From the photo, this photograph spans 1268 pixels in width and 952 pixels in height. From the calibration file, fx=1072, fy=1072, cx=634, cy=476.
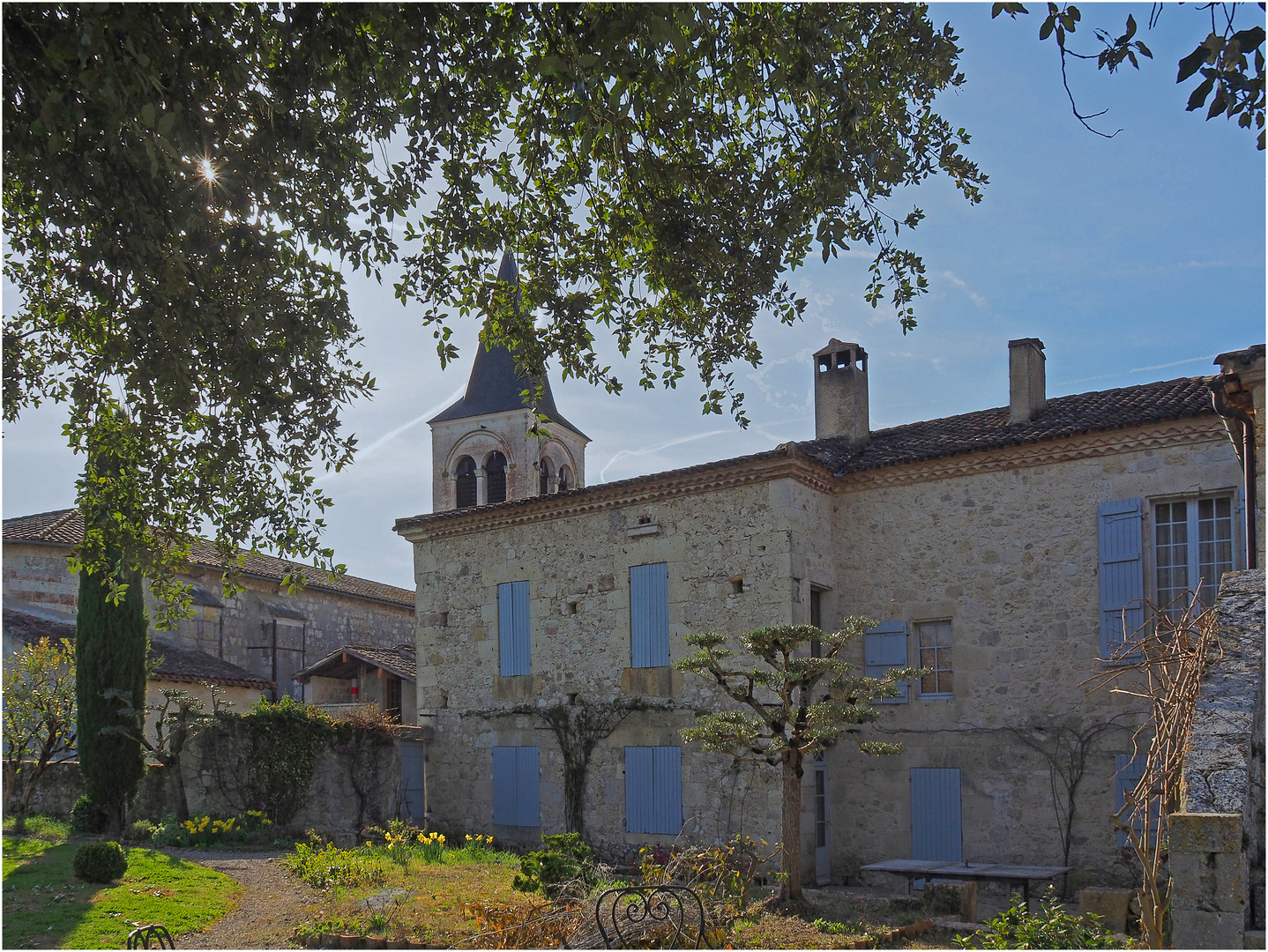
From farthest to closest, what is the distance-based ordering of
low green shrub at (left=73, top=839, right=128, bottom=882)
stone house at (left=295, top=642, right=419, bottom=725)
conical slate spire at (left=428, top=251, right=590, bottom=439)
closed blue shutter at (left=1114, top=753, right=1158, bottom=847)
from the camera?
conical slate spire at (left=428, top=251, right=590, bottom=439), stone house at (left=295, top=642, right=419, bottom=725), closed blue shutter at (left=1114, top=753, right=1158, bottom=847), low green shrub at (left=73, top=839, right=128, bottom=882)

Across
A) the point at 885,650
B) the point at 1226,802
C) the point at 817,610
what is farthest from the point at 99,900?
the point at 885,650

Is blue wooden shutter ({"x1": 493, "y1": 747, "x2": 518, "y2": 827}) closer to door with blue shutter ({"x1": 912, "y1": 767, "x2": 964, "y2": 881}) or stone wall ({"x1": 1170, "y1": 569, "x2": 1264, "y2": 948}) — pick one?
door with blue shutter ({"x1": 912, "y1": 767, "x2": 964, "y2": 881})

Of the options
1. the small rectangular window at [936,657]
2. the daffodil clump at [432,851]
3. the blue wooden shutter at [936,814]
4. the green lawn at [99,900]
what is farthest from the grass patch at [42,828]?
the small rectangular window at [936,657]

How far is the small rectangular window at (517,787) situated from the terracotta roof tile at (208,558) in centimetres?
433

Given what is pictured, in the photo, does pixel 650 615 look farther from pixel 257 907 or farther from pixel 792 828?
pixel 257 907

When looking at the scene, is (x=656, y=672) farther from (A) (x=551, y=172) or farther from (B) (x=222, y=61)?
(B) (x=222, y=61)

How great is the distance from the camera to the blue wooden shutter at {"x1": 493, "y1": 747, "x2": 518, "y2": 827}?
15.7 meters

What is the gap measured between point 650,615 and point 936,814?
4.50 metres

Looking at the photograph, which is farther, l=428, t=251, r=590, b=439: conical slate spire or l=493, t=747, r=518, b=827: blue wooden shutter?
l=428, t=251, r=590, b=439: conical slate spire

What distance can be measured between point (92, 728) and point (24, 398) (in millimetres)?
8661

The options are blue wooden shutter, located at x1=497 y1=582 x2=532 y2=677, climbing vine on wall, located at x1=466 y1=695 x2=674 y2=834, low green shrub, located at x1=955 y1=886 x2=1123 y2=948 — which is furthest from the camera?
blue wooden shutter, located at x1=497 y1=582 x2=532 y2=677

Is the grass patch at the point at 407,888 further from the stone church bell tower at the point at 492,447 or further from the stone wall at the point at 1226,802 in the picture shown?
the stone church bell tower at the point at 492,447

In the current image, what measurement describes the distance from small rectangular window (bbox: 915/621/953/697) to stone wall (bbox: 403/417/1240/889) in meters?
0.15

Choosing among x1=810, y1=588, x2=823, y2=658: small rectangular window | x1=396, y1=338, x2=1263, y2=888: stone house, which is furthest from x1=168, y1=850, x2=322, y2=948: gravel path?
x1=810, y1=588, x2=823, y2=658: small rectangular window
